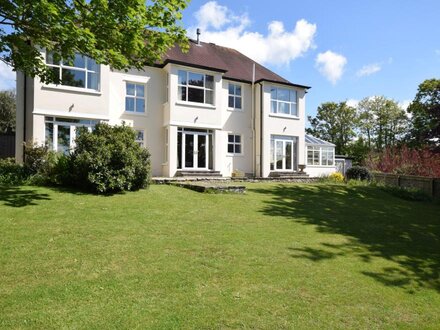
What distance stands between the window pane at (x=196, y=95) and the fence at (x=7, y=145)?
14098 millimetres

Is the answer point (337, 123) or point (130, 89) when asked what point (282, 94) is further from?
point (337, 123)

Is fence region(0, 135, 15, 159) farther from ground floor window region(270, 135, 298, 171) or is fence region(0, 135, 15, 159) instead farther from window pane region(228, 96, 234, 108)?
ground floor window region(270, 135, 298, 171)

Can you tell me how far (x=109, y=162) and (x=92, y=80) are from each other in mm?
7736

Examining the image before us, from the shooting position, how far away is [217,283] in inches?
220

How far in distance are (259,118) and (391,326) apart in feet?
62.2

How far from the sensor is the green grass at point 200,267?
184 inches

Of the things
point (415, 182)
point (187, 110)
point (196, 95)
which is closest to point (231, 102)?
point (196, 95)

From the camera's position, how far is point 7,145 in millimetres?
25172

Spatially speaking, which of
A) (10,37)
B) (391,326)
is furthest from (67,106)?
(391,326)

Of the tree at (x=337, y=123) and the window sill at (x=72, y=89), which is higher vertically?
the tree at (x=337, y=123)

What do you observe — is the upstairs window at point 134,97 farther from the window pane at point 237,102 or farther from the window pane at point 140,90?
the window pane at point 237,102

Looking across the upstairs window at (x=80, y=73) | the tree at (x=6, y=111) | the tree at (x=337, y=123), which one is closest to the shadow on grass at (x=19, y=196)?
the upstairs window at (x=80, y=73)

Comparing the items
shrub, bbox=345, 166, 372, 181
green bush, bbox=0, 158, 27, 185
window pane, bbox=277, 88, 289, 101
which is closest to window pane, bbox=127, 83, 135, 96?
green bush, bbox=0, 158, 27, 185

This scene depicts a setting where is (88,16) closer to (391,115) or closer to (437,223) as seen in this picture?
(437,223)
